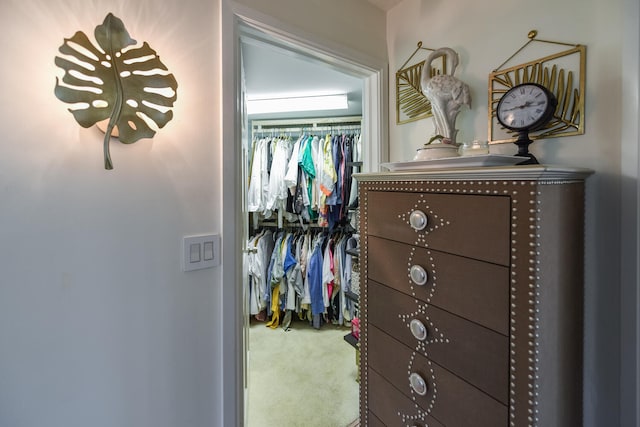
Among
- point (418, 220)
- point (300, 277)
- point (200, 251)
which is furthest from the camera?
point (300, 277)

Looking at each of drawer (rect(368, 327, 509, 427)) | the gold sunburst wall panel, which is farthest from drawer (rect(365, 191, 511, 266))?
the gold sunburst wall panel

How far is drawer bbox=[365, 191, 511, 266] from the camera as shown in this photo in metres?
0.69

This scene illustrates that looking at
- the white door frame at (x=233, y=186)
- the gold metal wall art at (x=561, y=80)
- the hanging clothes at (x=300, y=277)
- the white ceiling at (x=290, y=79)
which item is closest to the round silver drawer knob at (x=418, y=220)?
the gold metal wall art at (x=561, y=80)

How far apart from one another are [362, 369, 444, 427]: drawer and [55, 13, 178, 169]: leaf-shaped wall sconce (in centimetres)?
114

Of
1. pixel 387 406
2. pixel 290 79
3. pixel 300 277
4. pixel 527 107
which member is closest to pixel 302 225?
pixel 300 277

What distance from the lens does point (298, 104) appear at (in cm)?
255

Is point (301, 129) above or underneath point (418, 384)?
above

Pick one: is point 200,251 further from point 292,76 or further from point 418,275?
point 292,76

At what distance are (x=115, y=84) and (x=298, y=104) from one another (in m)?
1.89

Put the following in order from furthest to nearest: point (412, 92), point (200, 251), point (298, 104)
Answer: point (298, 104) < point (412, 92) < point (200, 251)
